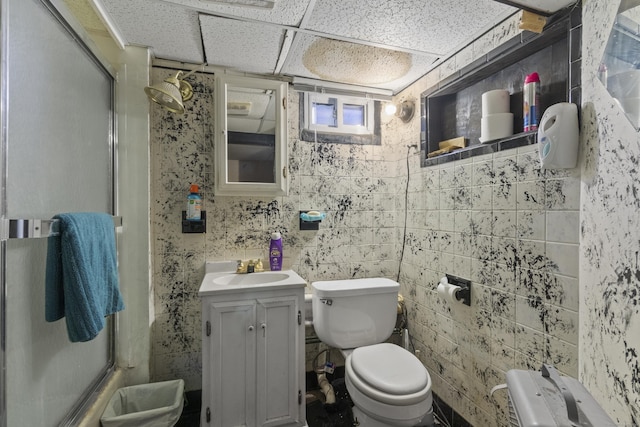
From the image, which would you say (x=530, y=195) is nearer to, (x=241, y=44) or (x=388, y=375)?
(x=388, y=375)

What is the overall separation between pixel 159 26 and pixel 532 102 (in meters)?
1.71

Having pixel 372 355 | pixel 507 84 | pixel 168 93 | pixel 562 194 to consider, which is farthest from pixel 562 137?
pixel 168 93

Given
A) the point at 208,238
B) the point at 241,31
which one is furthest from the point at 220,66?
the point at 208,238

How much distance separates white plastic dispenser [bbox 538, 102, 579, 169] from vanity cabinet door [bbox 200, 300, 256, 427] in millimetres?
1408

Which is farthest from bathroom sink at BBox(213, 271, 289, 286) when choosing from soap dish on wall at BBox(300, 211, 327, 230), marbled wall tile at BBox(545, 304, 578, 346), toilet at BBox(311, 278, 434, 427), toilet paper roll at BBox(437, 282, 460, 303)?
marbled wall tile at BBox(545, 304, 578, 346)

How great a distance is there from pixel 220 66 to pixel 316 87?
616 millimetres

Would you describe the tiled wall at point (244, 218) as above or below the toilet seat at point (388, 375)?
above

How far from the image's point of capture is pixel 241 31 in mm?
1320

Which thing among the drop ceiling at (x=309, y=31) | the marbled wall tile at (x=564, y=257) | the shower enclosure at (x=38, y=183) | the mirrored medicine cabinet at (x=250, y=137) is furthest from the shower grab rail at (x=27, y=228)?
the marbled wall tile at (x=564, y=257)

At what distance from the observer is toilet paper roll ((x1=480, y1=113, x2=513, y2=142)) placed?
1247 millimetres

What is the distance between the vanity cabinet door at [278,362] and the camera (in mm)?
1401

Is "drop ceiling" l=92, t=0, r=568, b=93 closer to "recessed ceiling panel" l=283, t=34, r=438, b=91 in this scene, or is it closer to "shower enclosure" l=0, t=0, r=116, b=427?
"recessed ceiling panel" l=283, t=34, r=438, b=91

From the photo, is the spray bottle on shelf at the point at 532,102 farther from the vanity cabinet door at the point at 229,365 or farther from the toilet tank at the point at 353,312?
the vanity cabinet door at the point at 229,365

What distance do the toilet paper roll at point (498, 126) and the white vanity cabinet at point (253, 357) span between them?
3.87 feet
